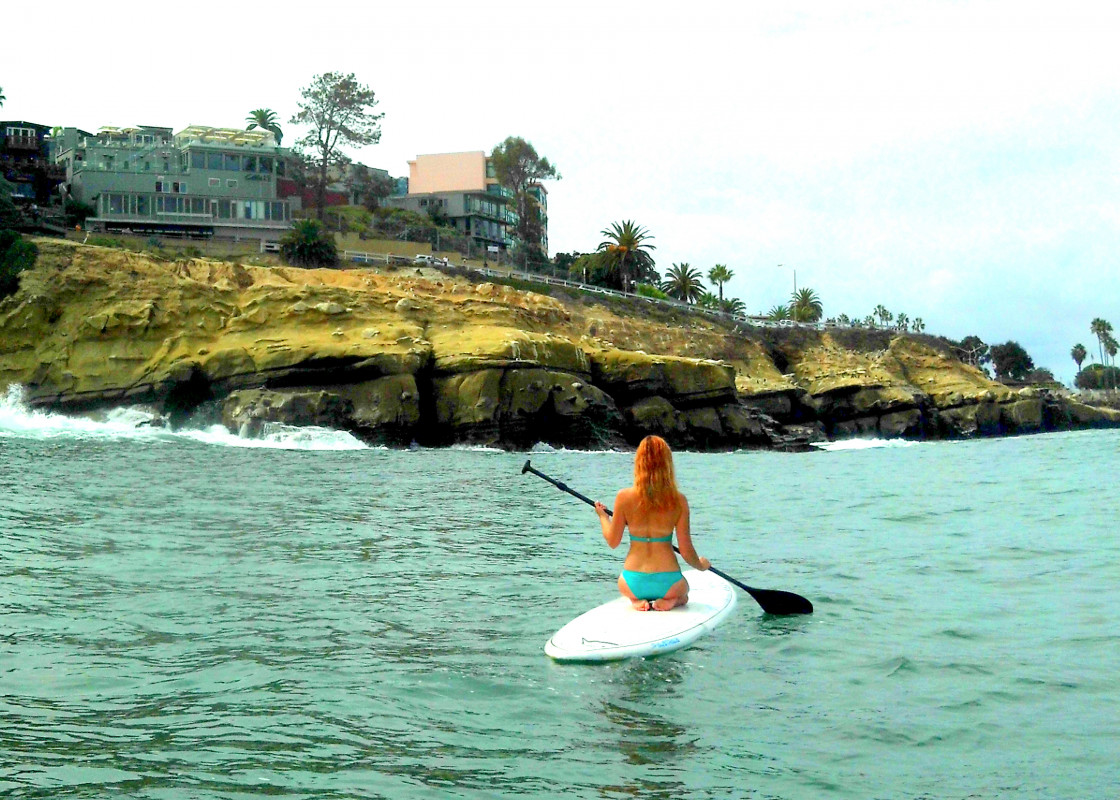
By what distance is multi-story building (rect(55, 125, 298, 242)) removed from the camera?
63719 millimetres

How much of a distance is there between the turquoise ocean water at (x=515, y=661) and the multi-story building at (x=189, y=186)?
5039cm

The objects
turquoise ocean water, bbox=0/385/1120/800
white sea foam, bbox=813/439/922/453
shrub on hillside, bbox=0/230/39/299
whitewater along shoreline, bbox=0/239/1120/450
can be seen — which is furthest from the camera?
white sea foam, bbox=813/439/922/453

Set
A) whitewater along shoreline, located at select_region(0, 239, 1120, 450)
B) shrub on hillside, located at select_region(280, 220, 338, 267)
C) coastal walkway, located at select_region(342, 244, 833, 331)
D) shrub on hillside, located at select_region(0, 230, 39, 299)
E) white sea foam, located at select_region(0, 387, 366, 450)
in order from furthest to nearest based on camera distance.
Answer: coastal walkway, located at select_region(342, 244, 833, 331), shrub on hillside, located at select_region(280, 220, 338, 267), shrub on hillside, located at select_region(0, 230, 39, 299), whitewater along shoreline, located at select_region(0, 239, 1120, 450), white sea foam, located at select_region(0, 387, 366, 450)

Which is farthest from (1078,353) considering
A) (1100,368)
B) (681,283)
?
(681,283)

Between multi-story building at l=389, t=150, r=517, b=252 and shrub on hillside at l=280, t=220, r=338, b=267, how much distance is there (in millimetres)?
28777

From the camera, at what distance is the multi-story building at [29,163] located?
73875 mm

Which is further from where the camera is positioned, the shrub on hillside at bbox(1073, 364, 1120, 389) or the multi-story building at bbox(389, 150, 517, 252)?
the shrub on hillside at bbox(1073, 364, 1120, 389)

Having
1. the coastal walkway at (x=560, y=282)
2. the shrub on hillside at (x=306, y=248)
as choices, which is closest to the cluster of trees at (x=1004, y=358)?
the coastal walkway at (x=560, y=282)

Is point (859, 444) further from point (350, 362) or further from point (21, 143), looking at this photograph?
point (21, 143)

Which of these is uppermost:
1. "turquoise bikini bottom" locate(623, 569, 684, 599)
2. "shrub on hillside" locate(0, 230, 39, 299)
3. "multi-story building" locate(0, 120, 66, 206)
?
"multi-story building" locate(0, 120, 66, 206)

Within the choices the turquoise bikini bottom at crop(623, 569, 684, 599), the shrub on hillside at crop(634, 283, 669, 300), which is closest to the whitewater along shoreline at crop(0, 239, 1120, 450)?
the shrub on hillside at crop(634, 283, 669, 300)

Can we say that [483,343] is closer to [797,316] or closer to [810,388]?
[810,388]

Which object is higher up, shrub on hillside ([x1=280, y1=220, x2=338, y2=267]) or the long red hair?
shrub on hillside ([x1=280, y1=220, x2=338, y2=267])

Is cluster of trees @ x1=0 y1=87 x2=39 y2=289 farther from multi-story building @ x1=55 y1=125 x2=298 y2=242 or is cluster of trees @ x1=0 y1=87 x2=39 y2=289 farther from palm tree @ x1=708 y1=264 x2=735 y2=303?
palm tree @ x1=708 y1=264 x2=735 y2=303
